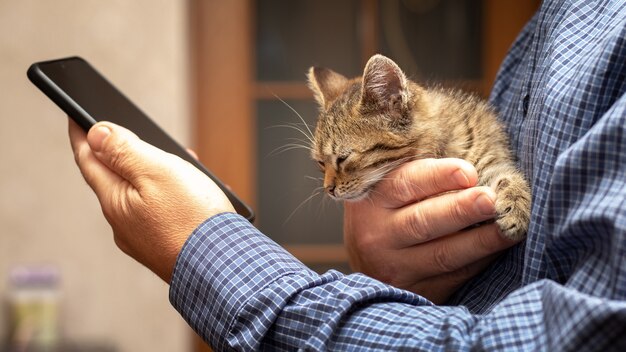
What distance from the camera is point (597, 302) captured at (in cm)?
A: 60

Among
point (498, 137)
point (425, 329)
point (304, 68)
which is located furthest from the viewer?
point (304, 68)

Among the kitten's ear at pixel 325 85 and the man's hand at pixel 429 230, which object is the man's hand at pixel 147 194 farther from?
the kitten's ear at pixel 325 85

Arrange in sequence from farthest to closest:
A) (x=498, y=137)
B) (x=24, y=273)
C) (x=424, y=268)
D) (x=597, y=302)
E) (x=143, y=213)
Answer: (x=24, y=273)
(x=498, y=137)
(x=424, y=268)
(x=143, y=213)
(x=597, y=302)

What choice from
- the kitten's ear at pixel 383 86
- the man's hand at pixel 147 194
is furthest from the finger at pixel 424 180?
the man's hand at pixel 147 194

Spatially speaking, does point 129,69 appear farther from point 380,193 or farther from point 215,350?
point 215,350

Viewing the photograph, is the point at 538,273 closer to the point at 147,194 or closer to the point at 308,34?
the point at 147,194

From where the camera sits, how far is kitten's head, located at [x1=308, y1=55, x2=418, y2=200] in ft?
3.88

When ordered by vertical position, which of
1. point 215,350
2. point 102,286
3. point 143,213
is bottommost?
point 102,286

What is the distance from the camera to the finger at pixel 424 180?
3.20 feet

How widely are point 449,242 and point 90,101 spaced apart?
0.55 meters

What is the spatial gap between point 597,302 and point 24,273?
2.00 meters

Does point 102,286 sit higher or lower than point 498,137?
lower

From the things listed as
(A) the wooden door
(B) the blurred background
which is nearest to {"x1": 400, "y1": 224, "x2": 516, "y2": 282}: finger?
(B) the blurred background

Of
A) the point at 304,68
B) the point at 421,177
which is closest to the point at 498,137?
the point at 421,177
